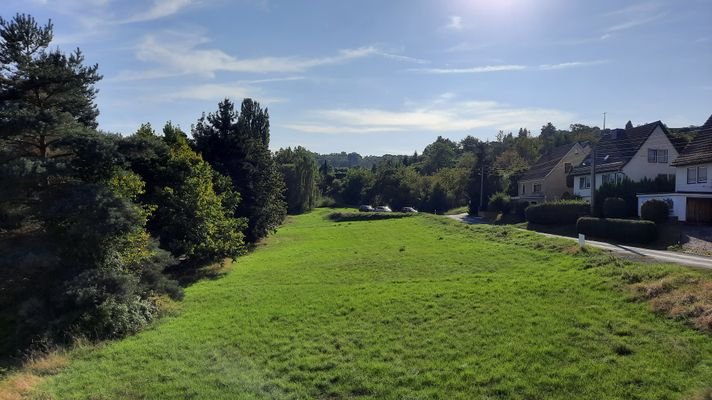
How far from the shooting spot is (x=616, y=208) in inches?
1421

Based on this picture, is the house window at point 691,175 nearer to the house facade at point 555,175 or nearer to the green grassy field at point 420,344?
the green grassy field at point 420,344

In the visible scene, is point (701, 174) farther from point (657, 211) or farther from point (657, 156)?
point (657, 156)

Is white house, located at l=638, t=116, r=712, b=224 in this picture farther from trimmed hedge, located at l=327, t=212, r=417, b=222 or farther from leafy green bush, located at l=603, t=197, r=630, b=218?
trimmed hedge, located at l=327, t=212, r=417, b=222

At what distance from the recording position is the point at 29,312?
610 inches

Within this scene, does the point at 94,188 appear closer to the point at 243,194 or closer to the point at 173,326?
the point at 173,326

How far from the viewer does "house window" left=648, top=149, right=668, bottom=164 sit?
42.0 m

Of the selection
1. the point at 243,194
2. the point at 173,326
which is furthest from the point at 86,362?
the point at 243,194

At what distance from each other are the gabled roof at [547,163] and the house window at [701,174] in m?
24.1

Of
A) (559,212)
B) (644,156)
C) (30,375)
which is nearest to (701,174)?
(644,156)

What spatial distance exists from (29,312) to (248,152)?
22.9 metres

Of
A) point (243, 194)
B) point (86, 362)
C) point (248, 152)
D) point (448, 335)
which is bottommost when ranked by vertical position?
point (86, 362)

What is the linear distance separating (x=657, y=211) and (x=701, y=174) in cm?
461

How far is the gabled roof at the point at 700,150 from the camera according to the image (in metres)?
32.3

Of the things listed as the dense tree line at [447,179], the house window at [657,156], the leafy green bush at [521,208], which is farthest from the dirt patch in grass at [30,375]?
the dense tree line at [447,179]
